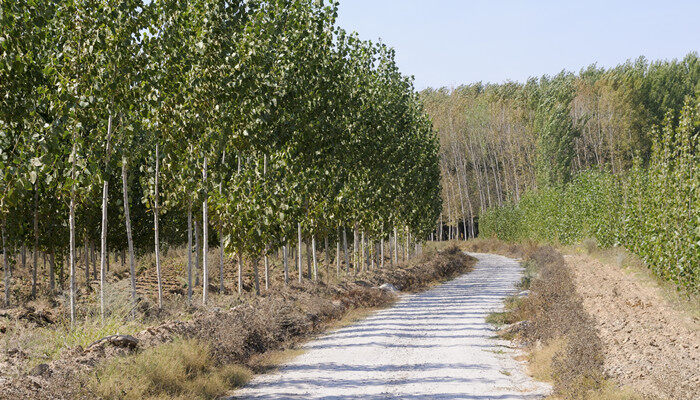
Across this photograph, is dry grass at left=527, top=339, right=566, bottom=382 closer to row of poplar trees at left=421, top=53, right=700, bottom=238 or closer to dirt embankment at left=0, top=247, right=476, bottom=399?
dirt embankment at left=0, top=247, right=476, bottom=399

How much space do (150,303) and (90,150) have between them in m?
6.78

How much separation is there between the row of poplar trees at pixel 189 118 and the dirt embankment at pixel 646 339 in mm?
8873

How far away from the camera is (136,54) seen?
14180 millimetres

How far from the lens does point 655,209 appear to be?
20891 mm

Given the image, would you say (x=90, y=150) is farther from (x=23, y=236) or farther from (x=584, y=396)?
(x=23, y=236)

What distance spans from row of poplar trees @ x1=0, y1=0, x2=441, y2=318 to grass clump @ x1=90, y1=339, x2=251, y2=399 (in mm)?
2878

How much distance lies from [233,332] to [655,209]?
15352 millimetres

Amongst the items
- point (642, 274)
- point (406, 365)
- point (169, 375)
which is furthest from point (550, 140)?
point (169, 375)

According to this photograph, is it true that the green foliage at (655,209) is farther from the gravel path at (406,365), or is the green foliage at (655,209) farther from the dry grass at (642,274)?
the gravel path at (406,365)

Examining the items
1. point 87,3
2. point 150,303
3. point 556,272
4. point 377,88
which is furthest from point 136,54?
point 556,272

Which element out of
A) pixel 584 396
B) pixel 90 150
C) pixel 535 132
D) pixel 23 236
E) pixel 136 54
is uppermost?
pixel 535 132

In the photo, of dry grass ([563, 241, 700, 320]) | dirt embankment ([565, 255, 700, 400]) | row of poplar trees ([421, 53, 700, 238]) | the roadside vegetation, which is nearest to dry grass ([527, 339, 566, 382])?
the roadside vegetation

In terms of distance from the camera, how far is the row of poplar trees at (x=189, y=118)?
10789 millimetres

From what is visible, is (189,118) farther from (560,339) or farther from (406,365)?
(560,339)
